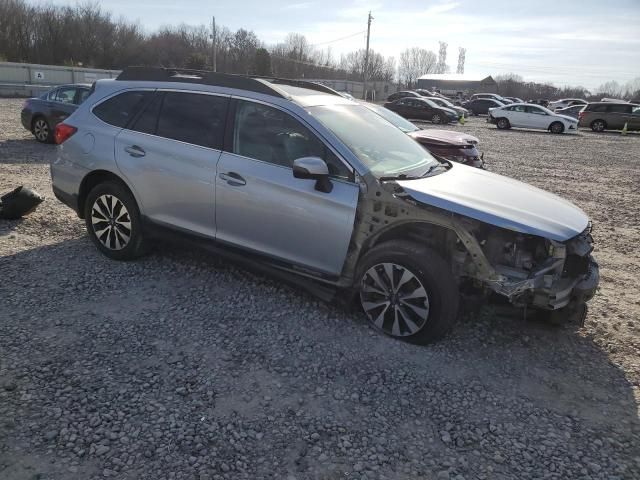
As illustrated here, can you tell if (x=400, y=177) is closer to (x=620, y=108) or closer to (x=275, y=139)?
(x=275, y=139)

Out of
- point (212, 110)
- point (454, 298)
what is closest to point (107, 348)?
point (212, 110)

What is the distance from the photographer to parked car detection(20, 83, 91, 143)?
12.3 m

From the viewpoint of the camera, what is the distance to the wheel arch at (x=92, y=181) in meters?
5.04

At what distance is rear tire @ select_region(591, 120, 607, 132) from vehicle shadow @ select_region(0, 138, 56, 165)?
95.1ft

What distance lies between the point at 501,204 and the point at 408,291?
98 centimetres

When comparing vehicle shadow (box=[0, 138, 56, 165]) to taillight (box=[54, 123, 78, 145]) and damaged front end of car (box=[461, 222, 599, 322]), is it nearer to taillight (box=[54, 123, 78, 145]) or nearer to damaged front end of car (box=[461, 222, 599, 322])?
taillight (box=[54, 123, 78, 145])

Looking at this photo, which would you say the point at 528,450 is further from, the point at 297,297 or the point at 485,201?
the point at 297,297

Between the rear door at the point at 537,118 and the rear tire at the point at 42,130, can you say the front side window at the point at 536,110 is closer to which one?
the rear door at the point at 537,118

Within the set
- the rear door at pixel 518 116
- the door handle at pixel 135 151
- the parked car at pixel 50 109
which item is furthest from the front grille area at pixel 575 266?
the rear door at pixel 518 116

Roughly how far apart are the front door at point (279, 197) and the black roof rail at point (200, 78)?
0.17 metres

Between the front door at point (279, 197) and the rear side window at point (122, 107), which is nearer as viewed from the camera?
the front door at point (279, 197)

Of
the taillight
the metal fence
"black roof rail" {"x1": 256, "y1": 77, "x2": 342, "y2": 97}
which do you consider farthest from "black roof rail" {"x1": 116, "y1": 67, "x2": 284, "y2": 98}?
the metal fence

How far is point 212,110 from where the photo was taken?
456 centimetres

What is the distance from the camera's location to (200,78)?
479cm
